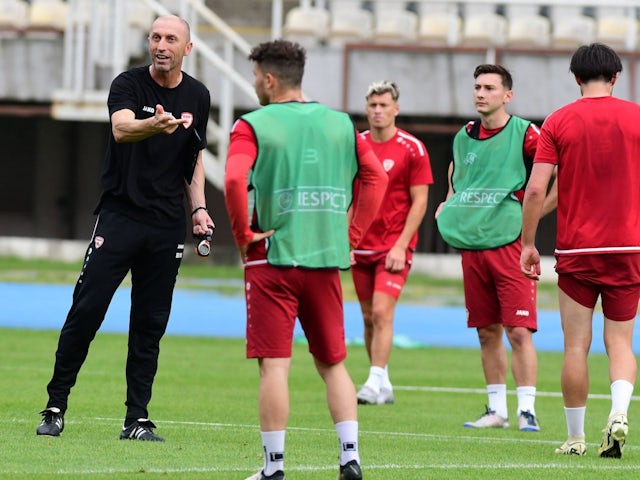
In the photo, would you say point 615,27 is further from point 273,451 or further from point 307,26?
point 273,451

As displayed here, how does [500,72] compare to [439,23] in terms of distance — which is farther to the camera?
[439,23]

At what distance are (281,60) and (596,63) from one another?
2.40 metres

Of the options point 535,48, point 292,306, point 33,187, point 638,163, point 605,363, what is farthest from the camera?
point 33,187

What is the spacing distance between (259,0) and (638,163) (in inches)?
998

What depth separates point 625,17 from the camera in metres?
29.2

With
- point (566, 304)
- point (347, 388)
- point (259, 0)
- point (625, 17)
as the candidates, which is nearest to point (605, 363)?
point (566, 304)

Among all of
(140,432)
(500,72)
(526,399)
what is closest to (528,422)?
(526,399)

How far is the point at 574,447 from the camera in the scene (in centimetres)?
926

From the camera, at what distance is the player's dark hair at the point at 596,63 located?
29.9 feet

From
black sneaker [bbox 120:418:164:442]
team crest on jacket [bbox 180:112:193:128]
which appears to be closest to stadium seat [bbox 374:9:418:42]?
team crest on jacket [bbox 180:112:193:128]

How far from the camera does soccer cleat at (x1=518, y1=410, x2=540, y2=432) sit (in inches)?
433

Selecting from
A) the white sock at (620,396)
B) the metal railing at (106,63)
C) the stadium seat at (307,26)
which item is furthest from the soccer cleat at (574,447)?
the stadium seat at (307,26)

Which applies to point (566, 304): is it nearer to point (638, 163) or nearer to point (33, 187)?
point (638, 163)

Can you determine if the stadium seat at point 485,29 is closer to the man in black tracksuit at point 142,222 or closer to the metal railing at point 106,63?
the metal railing at point 106,63
